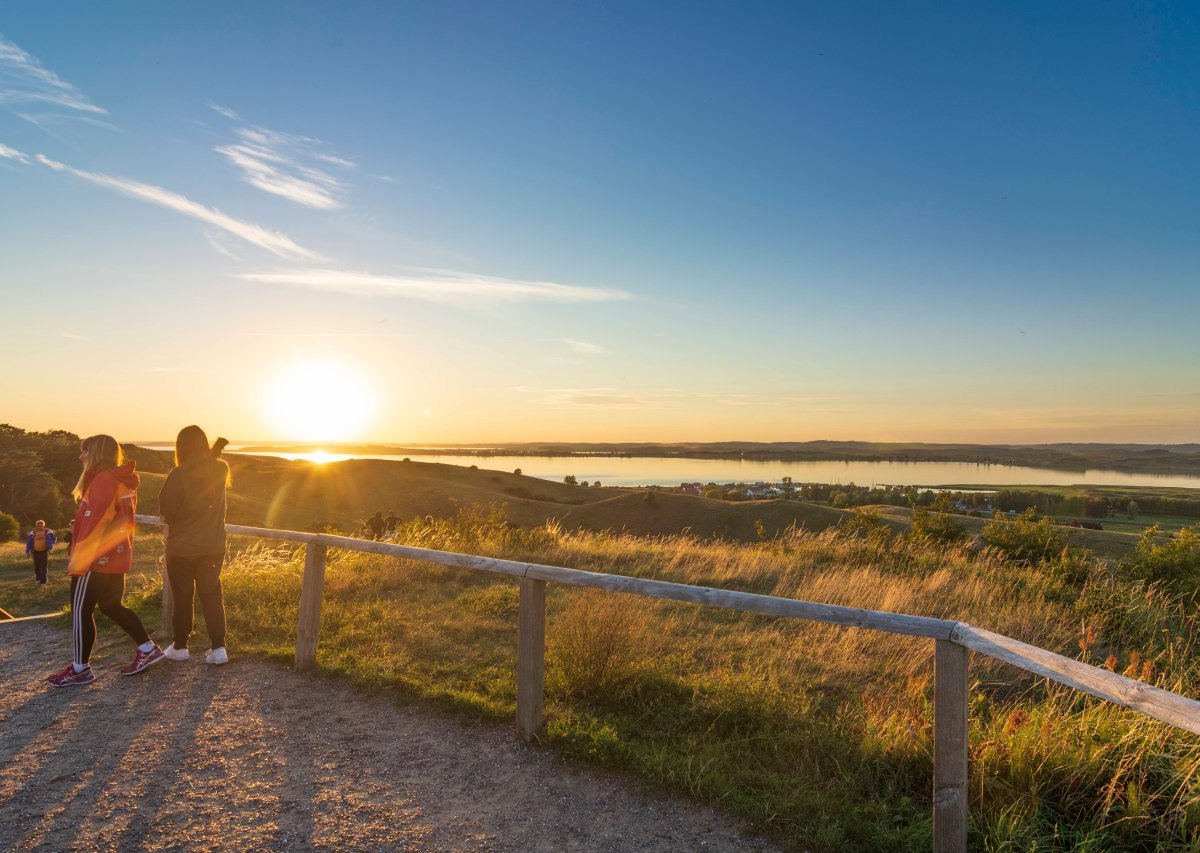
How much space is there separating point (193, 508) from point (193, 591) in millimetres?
722

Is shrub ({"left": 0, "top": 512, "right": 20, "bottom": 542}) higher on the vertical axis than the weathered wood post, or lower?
lower

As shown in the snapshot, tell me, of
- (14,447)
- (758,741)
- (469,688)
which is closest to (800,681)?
(758,741)

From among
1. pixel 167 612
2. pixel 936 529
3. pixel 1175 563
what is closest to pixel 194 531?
pixel 167 612

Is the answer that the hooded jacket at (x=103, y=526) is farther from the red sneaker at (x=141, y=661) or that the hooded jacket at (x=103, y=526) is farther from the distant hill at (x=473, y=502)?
the distant hill at (x=473, y=502)

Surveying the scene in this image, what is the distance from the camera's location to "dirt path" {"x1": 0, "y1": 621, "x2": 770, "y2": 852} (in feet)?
11.1

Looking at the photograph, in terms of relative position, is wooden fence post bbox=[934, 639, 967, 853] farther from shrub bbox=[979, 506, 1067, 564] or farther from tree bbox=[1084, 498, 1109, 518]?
tree bbox=[1084, 498, 1109, 518]

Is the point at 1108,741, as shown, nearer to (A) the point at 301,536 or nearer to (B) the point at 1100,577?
(A) the point at 301,536

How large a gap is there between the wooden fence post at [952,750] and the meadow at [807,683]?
0.21m

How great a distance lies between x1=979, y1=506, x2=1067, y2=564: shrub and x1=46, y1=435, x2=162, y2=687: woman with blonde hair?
13.0m

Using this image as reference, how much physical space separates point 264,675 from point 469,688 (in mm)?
1793

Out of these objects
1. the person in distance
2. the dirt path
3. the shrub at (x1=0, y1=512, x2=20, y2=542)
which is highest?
the dirt path

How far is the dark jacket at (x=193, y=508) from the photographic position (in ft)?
18.6

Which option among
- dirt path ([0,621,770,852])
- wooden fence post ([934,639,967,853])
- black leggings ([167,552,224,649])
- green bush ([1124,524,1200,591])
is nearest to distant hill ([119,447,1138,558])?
green bush ([1124,524,1200,591])

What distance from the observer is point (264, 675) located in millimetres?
5750
